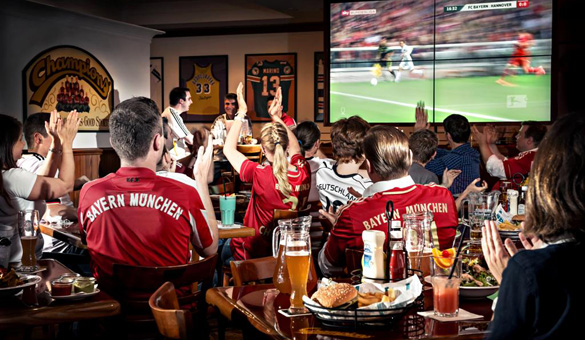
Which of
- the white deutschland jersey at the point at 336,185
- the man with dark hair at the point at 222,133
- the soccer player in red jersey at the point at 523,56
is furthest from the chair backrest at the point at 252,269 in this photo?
the soccer player in red jersey at the point at 523,56

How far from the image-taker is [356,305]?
71.7 inches

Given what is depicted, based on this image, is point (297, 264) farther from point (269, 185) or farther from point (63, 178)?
point (269, 185)

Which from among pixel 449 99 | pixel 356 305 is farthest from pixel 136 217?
pixel 449 99

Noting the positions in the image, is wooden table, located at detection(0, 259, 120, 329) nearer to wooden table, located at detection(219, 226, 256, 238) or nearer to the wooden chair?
the wooden chair

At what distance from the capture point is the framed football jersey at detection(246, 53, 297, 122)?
41.1 ft

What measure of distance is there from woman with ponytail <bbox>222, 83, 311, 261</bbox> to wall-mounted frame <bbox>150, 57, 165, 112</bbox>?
9.10 metres

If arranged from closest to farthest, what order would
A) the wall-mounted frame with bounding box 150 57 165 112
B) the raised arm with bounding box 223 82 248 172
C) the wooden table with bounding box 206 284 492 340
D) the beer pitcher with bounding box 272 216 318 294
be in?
the wooden table with bounding box 206 284 492 340
the beer pitcher with bounding box 272 216 318 294
the raised arm with bounding box 223 82 248 172
the wall-mounted frame with bounding box 150 57 165 112

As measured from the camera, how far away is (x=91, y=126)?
358 inches

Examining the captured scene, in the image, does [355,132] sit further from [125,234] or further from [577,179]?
[577,179]

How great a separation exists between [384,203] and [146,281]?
1.03 m

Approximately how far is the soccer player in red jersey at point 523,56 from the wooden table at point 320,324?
6.80 metres

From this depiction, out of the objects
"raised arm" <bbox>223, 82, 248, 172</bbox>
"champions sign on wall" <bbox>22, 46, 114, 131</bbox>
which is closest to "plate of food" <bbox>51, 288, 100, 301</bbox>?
"raised arm" <bbox>223, 82, 248, 172</bbox>

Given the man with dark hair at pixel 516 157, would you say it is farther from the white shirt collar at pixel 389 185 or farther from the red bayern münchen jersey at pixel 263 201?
the white shirt collar at pixel 389 185

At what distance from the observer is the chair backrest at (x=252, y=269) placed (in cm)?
262
